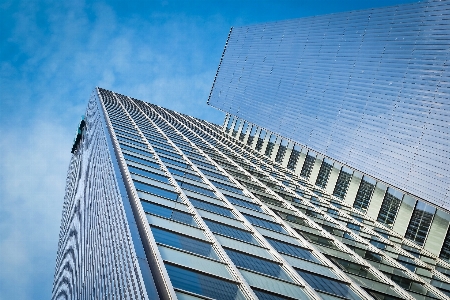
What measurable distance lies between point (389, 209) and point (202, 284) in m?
26.1

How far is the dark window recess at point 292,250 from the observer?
16.5 metres

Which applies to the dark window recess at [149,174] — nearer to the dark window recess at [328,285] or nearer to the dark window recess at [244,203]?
the dark window recess at [244,203]

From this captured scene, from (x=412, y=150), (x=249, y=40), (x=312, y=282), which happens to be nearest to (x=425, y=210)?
(x=412, y=150)

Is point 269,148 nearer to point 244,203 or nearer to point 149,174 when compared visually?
point 244,203

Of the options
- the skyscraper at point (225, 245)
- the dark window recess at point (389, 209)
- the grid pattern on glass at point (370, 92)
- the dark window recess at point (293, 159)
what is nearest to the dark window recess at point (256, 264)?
the skyscraper at point (225, 245)

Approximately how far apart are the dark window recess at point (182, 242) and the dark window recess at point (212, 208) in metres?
4.84

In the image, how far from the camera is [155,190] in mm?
18984

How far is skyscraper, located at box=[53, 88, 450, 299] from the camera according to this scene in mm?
11203

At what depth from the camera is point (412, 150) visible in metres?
30.2

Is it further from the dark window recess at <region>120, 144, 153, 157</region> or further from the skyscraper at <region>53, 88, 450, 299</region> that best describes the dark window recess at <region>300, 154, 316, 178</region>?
the dark window recess at <region>120, 144, 153, 157</region>

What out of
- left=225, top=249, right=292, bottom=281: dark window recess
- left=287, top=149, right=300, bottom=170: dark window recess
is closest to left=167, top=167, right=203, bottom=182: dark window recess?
left=225, top=249, right=292, bottom=281: dark window recess

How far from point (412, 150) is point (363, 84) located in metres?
12.0

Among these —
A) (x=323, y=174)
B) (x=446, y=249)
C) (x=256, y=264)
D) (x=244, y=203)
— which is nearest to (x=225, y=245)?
(x=256, y=264)

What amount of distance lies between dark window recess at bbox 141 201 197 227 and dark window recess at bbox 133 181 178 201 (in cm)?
201
